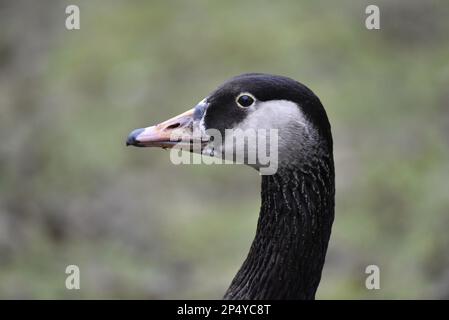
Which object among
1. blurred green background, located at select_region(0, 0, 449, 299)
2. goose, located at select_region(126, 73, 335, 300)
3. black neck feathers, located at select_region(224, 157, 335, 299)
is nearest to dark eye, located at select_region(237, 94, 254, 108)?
goose, located at select_region(126, 73, 335, 300)

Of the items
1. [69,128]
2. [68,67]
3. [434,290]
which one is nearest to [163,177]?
[69,128]

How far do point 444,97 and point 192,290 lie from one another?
166 inches

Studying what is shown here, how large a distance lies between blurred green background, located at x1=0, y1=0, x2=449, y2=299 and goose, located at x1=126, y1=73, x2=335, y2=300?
3.77 metres

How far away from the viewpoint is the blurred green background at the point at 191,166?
29.7 feet

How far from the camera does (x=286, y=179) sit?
4.87 m

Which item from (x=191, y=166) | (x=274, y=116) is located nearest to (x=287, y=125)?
(x=274, y=116)

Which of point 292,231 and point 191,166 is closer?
point 292,231

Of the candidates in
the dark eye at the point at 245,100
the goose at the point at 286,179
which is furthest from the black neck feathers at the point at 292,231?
the dark eye at the point at 245,100

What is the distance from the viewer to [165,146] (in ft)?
16.2

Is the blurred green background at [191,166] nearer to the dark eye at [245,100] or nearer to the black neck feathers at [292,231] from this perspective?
the black neck feathers at [292,231]

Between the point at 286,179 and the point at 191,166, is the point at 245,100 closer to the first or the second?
the point at 286,179

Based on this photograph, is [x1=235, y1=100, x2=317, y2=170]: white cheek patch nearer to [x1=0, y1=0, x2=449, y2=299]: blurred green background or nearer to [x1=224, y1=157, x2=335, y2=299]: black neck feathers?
[x1=224, y1=157, x2=335, y2=299]: black neck feathers

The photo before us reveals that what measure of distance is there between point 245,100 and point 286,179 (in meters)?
0.47

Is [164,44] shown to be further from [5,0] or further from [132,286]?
[132,286]
